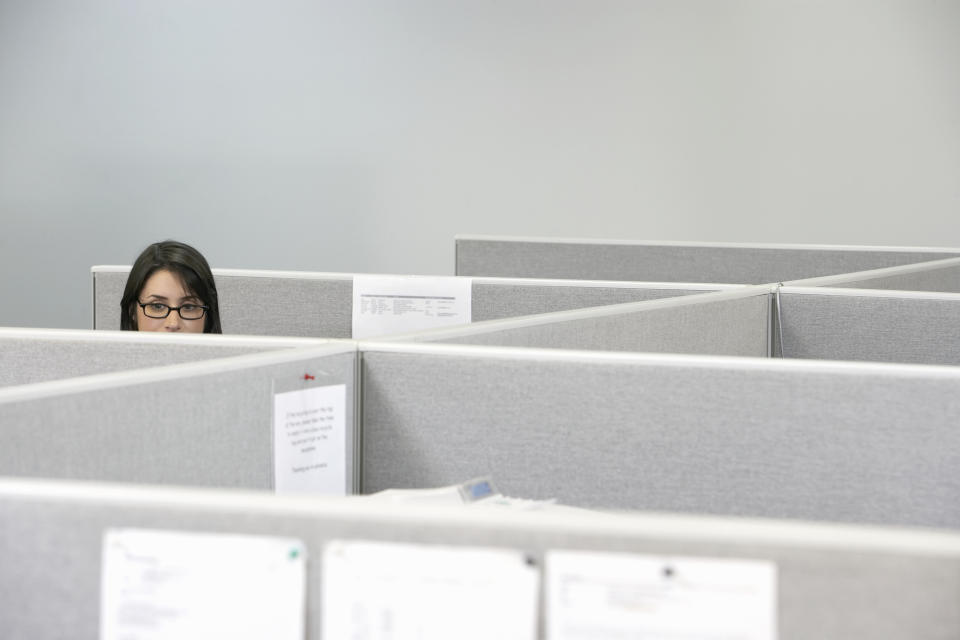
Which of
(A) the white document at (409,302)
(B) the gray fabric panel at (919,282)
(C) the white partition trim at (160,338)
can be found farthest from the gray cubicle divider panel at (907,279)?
(C) the white partition trim at (160,338)

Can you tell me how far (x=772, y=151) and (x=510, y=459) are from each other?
10.3 ft

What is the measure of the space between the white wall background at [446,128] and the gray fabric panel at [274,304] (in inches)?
73.9

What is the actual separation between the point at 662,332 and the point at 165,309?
99 cm

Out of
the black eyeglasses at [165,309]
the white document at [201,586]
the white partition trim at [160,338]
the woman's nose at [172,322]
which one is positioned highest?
the black eyeglasses at [165,309]

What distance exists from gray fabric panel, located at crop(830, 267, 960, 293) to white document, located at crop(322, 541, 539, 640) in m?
1.66

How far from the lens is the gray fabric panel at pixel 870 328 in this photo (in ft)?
5.78

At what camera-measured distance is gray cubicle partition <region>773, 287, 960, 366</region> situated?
5.78 feet

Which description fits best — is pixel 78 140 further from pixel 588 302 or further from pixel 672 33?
pixel 588 302

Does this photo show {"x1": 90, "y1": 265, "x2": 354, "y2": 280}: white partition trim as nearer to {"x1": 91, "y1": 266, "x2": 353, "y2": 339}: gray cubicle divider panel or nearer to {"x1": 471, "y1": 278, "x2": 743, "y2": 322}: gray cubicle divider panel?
{"x1": 91, "y1": 266, "x2": 353, "y2": 339}: gray cubicle divider panel

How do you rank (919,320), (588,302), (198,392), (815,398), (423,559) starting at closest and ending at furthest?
(423,559)
(198,392)
(815,398)
(919,320)
(588,302)

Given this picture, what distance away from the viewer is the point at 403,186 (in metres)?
4.18

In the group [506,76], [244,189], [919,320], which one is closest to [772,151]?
[506,76]

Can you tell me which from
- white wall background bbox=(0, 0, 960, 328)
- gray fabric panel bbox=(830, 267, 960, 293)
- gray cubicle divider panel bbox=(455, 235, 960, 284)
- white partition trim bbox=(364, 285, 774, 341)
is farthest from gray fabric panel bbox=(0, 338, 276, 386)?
white wall background bbox=(0, 0, 960, 328)

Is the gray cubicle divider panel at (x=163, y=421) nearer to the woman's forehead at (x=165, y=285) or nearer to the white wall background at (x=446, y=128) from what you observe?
the woman's forehead at (x=165, y=285)
